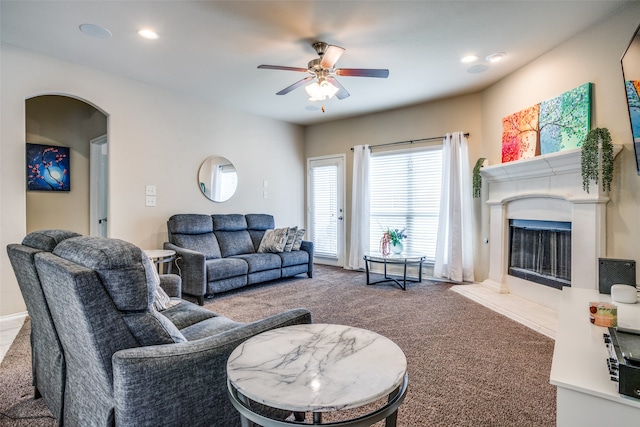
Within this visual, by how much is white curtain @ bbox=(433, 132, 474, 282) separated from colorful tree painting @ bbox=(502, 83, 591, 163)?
2.32ft

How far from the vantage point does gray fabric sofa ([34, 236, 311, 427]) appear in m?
1.04

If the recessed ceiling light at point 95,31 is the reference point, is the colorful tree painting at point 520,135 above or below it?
below

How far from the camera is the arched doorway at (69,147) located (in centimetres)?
451

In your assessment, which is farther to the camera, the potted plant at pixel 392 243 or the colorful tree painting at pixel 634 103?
the potted plant at pixel 392 243

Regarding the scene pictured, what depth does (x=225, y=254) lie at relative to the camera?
468 cm

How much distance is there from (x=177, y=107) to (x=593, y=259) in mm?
4931

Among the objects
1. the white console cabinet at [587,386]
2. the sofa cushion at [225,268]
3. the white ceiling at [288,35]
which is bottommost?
the sofa cushion at [225,268]

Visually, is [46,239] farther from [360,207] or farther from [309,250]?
[360,207]

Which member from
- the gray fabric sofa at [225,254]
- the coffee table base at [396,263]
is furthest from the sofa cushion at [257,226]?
the coffee table base at [396,263]

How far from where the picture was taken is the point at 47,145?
4.59 meters

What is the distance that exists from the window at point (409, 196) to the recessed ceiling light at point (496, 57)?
1.57m

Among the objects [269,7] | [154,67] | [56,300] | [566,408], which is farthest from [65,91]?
[566,408]

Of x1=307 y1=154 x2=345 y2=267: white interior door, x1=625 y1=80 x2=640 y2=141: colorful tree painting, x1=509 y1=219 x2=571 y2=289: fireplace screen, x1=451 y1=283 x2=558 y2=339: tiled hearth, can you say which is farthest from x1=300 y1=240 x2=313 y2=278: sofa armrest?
x1=625 y1=80 x2=640 y2=141: colorful tree painting

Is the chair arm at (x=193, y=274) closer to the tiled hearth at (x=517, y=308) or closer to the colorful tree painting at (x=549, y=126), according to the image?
the tiled hearth at (x=517, y=308)
